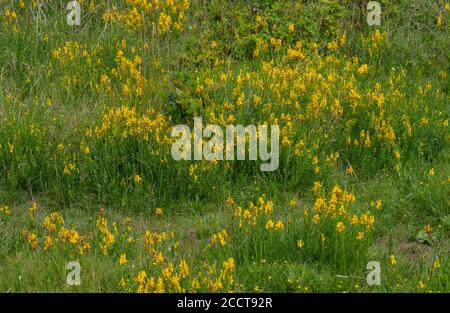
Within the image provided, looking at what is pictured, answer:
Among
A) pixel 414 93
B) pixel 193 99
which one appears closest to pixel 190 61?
pixel 193 99

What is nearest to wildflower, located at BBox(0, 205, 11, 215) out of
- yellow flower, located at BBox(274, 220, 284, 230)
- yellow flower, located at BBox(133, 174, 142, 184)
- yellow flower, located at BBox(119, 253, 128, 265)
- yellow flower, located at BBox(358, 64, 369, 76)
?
yellow flower, located at BBox(133, 174, 142, 184)

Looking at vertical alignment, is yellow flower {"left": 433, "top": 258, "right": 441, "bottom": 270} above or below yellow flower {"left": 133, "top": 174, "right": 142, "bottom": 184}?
below

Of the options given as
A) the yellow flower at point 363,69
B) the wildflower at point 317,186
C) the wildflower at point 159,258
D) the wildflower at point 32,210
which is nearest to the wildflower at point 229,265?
the wildflower at point 159,258

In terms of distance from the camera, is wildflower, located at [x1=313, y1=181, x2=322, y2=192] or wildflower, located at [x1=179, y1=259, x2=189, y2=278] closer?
wildflower, located at [x1=179, y1=259, x2=189, y2=278]

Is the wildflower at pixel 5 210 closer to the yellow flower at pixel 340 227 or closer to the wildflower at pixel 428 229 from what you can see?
the yellow flower at pixel 340 227

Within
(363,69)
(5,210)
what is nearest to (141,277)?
(5,210)

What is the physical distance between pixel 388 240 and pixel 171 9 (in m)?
4.11

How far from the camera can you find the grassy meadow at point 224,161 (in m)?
5.70

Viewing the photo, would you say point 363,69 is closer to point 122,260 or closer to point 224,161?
point 224,161

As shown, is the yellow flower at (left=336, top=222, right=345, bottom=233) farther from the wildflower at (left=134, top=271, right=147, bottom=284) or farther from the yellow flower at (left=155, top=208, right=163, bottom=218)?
the yellow flower at (left=155, top=208, right=163, bottom=218)

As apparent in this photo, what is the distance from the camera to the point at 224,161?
272 inches

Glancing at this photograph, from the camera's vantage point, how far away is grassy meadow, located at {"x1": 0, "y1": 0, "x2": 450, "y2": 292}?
A: 570 centimetres

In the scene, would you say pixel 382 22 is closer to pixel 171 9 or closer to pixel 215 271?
pixel 171 9

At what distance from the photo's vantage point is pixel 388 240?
621 cm
